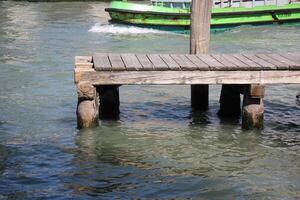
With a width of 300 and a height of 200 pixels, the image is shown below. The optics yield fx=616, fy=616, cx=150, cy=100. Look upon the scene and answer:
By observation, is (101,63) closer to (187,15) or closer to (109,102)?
(109,102)

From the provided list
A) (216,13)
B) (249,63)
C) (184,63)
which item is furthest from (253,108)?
(216,13)

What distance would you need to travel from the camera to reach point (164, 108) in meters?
10.8

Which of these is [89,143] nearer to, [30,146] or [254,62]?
[30,146]

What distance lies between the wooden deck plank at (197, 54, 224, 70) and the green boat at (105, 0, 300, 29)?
15368 millimetres

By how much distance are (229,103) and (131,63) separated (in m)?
2.15

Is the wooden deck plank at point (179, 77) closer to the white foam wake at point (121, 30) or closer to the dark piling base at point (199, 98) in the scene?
the dark piling base at point (199, 98)

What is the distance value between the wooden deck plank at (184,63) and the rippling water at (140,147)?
1.06m

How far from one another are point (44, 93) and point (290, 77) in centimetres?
541

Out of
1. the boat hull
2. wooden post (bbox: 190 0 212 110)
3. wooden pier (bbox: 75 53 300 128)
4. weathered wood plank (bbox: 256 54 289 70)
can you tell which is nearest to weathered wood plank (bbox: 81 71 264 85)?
wooden pier (bbox: 75 53 300 128)

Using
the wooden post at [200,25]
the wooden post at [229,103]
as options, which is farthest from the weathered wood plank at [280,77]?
the wooden post at [200,25]

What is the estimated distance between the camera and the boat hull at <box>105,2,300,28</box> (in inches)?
977

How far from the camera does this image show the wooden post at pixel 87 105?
8.36 meters

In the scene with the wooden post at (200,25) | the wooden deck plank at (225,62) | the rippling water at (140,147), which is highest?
the wooden post at (200,25)

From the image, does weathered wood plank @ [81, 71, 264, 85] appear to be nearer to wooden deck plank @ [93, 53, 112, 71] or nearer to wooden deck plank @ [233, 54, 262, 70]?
wooden deck plank @ [93, 53, 112, 71]
